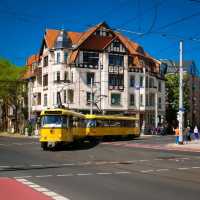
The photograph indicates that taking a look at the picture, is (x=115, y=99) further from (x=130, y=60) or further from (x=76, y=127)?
(x=76, y=127)

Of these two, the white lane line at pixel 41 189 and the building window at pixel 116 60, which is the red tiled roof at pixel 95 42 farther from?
the white lane line at pixel 41 189

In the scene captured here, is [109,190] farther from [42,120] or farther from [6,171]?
[42,120]

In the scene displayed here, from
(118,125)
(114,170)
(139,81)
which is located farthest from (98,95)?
(114,170)

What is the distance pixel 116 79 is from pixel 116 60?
2938 mm

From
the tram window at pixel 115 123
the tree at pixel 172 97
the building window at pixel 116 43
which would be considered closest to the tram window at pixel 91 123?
the tram window at pixel 115 123

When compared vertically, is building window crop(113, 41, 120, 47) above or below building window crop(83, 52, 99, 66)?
above

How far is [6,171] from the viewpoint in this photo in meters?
18.4

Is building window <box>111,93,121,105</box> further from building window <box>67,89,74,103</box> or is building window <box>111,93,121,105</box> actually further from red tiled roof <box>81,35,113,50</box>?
red tiled roof <box>81,35,113,50</box>

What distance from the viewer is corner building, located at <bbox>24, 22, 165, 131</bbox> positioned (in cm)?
7525

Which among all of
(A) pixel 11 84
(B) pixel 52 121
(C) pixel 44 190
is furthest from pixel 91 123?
(C) pixel 44 190

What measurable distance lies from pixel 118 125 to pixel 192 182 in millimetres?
39048

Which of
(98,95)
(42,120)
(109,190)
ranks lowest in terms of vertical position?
(109,190)

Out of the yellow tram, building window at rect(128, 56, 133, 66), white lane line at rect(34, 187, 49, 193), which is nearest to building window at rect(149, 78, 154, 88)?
building window at rect(128, 56, 133, 66)

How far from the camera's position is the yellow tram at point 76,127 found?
1347 inches
